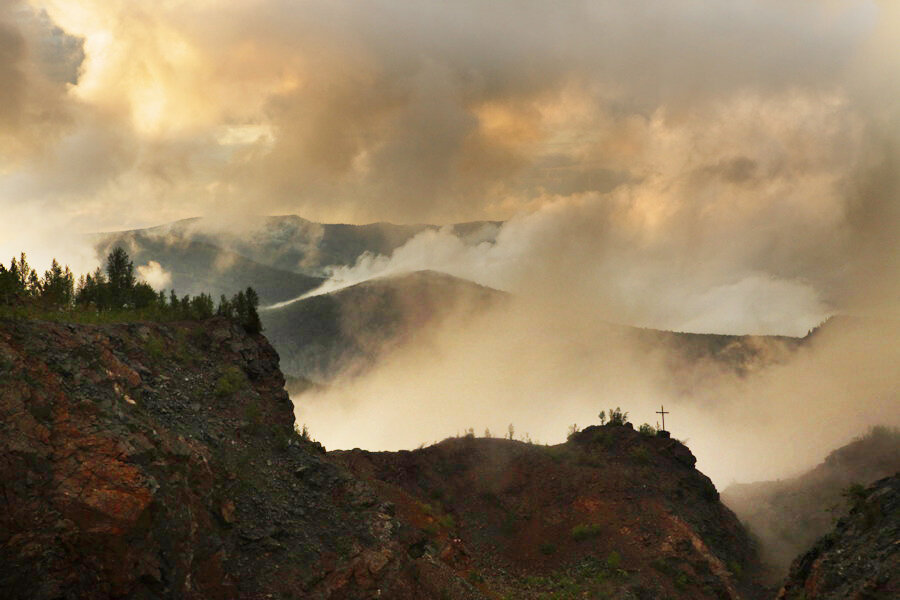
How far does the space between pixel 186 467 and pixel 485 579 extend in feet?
87.3

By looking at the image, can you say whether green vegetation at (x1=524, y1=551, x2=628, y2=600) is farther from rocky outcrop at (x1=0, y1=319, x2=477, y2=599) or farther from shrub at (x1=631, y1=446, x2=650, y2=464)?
shrub at (x1=631, y1=446, x2=650, y2=464)

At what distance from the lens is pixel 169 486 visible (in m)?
28.2

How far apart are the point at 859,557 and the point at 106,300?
53.4 meters

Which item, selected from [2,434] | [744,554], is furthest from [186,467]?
[744,554]

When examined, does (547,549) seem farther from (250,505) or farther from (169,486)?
(169,486)

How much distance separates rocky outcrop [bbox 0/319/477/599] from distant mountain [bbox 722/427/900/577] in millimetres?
46559

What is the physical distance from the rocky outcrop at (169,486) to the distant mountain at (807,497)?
46559mm

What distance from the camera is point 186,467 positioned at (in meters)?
30.6

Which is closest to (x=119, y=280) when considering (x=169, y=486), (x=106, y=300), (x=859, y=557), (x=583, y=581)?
(x=106, y=300)

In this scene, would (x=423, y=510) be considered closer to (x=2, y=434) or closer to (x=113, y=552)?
(x=113, y=552)

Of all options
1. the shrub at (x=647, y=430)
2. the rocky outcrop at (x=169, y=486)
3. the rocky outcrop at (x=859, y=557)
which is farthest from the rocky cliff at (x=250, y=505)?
the rocky outcrop at (x=859, y=557)

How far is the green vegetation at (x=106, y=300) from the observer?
38812mm

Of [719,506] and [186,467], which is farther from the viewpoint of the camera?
[719,506]

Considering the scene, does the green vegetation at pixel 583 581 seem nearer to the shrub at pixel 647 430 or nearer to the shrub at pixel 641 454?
the shrub at pixel 641 454
